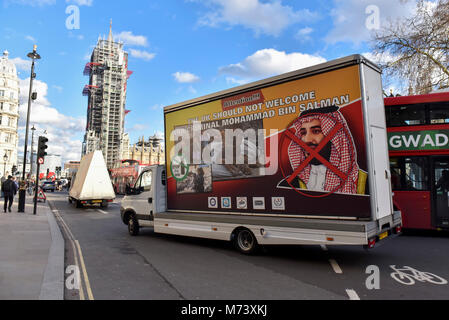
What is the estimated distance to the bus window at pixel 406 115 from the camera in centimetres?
928

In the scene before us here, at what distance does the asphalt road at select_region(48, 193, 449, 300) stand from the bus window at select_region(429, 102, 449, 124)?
3301 millimetres

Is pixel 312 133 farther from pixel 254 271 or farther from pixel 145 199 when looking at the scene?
pixel 145 199

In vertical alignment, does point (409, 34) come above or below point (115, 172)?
above

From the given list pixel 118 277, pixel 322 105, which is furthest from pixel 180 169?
pixel 322 105

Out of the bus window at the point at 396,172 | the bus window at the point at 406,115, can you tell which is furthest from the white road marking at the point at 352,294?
the bus window at the point at 406,115

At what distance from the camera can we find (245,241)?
707cm

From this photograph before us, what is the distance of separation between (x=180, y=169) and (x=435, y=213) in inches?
286

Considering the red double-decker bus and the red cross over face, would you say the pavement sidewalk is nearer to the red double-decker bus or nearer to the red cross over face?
the red cross over face

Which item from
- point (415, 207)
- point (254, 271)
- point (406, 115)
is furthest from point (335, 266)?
point (406, 115)

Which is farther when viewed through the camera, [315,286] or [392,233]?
[392,233]

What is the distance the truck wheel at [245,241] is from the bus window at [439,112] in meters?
6.36

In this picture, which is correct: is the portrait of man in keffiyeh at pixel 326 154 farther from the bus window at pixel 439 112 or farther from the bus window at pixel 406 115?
the bus window at pixel 439 112
